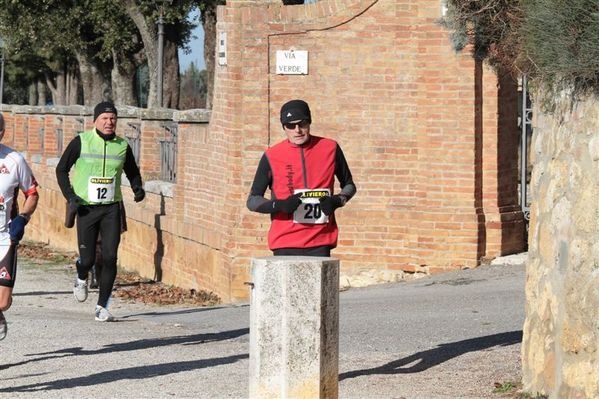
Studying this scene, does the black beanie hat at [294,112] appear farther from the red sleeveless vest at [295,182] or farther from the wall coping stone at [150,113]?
the wall coping stone at [150,113]

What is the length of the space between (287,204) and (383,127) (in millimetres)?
7278

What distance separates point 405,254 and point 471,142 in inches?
58.9

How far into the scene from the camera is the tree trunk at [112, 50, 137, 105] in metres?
44.2

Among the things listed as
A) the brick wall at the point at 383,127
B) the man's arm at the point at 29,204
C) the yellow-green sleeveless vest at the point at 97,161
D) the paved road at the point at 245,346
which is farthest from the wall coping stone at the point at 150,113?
the man's arm at the point at 29,204

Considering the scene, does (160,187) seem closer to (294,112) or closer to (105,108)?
(105,108)

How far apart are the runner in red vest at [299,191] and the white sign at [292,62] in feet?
23.3

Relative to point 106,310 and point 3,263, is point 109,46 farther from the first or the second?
point 3,263

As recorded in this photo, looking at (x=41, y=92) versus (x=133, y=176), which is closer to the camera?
(x=133, y=176)

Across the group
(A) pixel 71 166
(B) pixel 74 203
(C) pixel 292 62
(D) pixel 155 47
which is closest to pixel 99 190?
(B) pixel 74 203

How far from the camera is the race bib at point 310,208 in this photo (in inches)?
369

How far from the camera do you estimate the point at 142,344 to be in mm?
11984

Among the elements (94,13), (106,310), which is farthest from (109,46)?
(106,310)

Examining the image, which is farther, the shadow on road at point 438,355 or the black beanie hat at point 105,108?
the black beanie hat at point 105,108

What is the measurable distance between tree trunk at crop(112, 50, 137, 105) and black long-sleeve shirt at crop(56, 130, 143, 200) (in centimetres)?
3009
